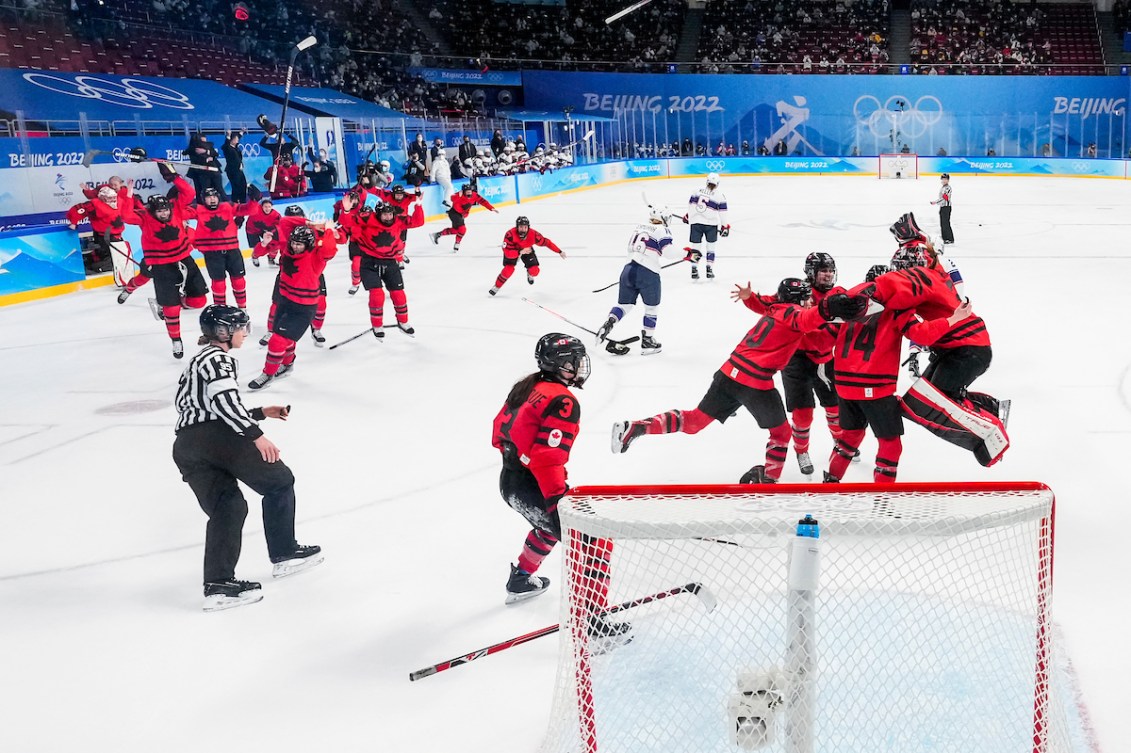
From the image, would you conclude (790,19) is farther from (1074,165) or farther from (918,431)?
(918,431)

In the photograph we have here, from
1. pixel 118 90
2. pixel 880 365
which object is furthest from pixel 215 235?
pixel 118 90

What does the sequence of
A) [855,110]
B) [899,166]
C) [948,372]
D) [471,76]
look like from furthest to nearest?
[471,76] < [855,110] < [899,166] < [948,372]

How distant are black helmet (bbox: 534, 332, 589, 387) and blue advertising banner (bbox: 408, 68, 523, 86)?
2804 centimetres

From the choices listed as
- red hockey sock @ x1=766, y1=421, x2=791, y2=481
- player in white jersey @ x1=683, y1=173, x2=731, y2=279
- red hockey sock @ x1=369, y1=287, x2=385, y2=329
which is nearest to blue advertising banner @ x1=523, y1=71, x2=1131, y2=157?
player in white jersey @ x1=683, y1=173, x2=731, y2=279

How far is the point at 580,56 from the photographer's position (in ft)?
111

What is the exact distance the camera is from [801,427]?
5293mm

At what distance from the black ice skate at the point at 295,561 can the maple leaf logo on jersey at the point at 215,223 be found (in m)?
6.57

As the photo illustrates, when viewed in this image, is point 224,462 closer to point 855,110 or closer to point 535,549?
point 535,549

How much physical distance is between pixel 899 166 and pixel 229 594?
26855mm

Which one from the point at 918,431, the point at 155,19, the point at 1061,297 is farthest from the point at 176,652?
the point at 155,19

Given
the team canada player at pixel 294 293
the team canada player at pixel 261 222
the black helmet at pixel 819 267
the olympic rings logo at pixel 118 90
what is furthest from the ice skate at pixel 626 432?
the olympic rings logo at pixel 118 90

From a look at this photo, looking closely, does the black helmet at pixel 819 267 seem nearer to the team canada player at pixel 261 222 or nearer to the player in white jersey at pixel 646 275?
the player in white jersey at pixel 646 275

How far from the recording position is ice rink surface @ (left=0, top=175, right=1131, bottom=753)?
11.1 ft

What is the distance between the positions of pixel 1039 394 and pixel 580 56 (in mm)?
29395
